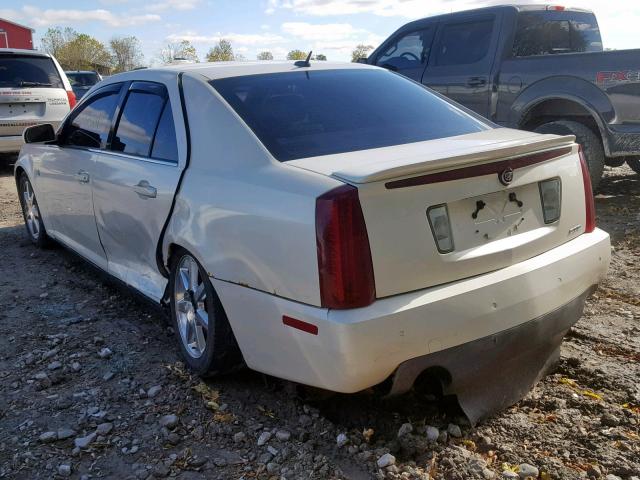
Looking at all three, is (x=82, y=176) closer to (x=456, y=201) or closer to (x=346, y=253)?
(x=346, y=253)

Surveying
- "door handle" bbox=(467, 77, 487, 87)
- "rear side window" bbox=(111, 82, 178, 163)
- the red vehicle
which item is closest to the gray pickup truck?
"door handle" bbox=(467, 77, 487, 87)

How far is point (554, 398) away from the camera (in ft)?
9.97

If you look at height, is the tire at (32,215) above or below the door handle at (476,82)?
below

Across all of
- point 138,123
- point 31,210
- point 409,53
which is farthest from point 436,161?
point 409,53

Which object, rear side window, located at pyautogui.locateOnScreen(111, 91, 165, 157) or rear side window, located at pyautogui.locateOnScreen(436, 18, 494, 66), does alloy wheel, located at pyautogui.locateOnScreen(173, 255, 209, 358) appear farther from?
rear side window, located at pyautogui.locateOnScreen(436, 18, 494, 66)

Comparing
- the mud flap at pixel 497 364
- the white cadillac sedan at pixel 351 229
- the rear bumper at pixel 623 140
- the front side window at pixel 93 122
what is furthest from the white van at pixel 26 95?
the mud flap at pixel 497 364

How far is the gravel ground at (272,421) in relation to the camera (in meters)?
2.64

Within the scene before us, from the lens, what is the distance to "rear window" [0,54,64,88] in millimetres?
10250

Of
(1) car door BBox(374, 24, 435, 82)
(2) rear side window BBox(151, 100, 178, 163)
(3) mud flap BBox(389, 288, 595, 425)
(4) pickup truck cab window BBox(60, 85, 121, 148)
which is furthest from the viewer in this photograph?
(1) car door BBox(374, 24, 435, 82)

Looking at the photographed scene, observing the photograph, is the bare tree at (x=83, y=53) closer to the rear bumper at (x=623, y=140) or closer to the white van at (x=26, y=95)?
the white van at (x=26, y=95)

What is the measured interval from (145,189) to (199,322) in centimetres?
81

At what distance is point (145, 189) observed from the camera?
357cm

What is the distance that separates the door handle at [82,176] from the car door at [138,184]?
165 millimetres

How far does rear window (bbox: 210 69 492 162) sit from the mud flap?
100cm
